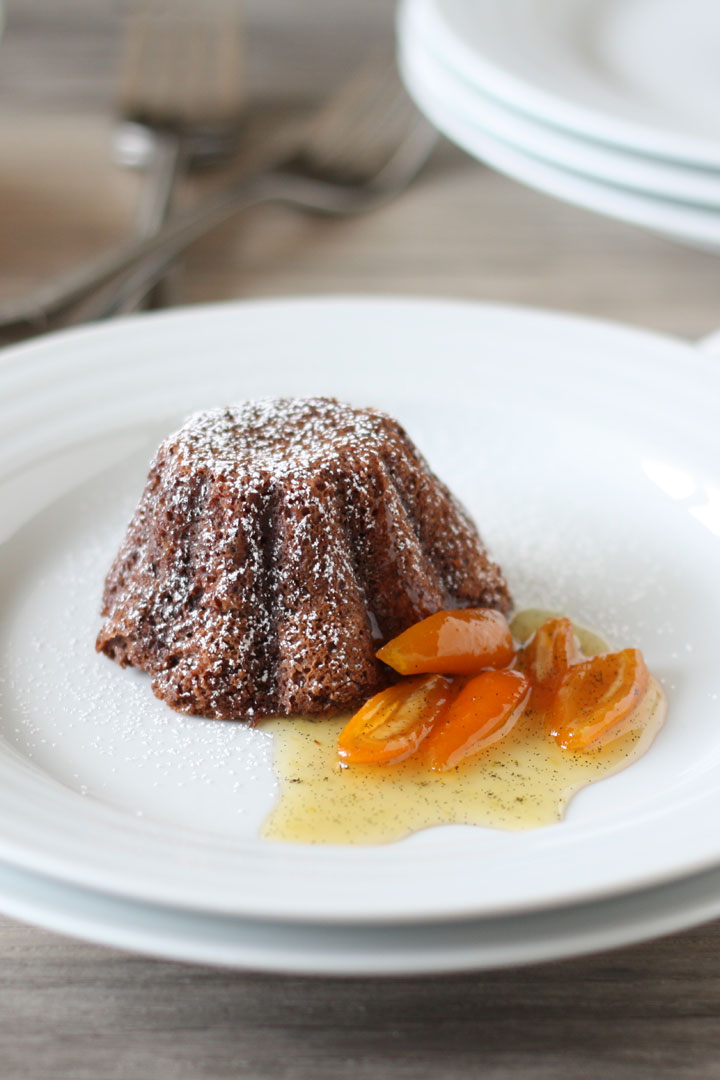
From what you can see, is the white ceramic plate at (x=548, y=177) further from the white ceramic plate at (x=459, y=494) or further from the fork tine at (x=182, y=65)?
the fork tine at (x=182, y=65)

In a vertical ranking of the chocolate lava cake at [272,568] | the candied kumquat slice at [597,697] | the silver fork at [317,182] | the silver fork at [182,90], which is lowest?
the silver fork at [182,90]

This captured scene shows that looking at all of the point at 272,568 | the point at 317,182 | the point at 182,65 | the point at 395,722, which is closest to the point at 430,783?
the point at 395,722

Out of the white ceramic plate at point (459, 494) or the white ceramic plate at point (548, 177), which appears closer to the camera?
the white ceramic plate at point (459, 494)

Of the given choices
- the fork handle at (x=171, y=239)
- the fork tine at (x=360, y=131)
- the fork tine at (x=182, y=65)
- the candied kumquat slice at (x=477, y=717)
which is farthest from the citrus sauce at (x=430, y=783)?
the fork tine at (x=182, y=65)

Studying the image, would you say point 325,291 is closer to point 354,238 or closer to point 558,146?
point 354,238

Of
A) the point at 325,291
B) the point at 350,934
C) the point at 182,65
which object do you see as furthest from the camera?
the point at 182,65
